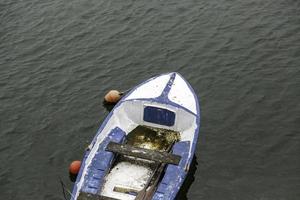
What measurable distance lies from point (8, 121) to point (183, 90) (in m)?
8.89

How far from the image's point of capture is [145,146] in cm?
1916

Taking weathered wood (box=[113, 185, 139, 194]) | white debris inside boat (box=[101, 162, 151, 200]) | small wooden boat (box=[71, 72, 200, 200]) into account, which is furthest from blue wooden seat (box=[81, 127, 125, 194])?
weathered wood (box=[113, 185, 139, 194])

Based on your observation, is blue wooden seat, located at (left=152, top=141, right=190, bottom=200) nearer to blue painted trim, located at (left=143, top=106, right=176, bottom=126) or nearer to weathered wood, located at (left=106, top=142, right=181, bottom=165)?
weathered wood, located at (left=106, top=142, right=181, bottom=165)

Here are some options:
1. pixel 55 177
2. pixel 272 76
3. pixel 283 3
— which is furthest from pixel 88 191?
pixel 283 3

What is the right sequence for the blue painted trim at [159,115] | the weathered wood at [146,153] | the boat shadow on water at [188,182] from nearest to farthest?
the weathered wood at [146,153] → the boat shadow on water at [188,182] → the blue painted trim at [159,115]

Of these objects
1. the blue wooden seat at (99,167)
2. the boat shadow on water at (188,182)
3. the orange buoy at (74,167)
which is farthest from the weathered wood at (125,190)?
the orange buoy at (74,167)

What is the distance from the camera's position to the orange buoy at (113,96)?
22484 millimetres

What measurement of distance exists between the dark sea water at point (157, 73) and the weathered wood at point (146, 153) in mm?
1726

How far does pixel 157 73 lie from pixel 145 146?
6.20 meters

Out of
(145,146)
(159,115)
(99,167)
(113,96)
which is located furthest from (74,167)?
(113,96)

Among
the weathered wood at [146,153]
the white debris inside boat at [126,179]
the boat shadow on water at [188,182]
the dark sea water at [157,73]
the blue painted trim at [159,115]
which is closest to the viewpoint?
the white debris inside boat at [126,179]

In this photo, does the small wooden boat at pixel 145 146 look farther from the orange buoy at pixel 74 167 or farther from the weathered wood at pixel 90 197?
the orange buoy at pixel 74 167

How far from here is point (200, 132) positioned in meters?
20.4

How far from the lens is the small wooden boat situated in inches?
656
